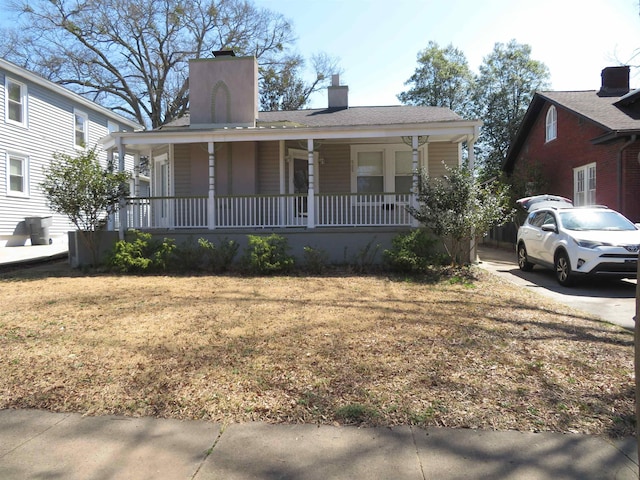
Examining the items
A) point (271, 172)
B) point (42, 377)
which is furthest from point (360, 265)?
point (42, 377)

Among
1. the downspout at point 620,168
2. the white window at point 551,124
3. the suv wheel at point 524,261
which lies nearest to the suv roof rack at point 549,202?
the downspout at point 620,168

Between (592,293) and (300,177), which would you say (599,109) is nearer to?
(592,293)

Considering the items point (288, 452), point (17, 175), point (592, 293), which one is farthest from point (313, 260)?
Result: point (17, 175)


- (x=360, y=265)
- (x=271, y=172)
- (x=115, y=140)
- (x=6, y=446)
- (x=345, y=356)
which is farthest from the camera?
(x=271, y=172)

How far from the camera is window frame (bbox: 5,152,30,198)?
610 inches

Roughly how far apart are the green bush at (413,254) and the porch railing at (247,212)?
1776 millimetres

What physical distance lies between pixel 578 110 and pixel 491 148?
1873 cm

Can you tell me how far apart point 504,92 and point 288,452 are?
34221mm

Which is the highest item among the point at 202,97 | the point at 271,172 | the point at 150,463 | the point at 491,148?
the point at 491,148

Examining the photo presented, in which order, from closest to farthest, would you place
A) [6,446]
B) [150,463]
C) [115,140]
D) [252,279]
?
[150,463], [6,446], [252,279], [115,140]

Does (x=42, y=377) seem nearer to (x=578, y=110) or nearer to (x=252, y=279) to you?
(x=252, y=279)

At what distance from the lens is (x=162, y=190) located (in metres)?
13.6

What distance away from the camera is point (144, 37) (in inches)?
1115

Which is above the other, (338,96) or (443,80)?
(443,80)
